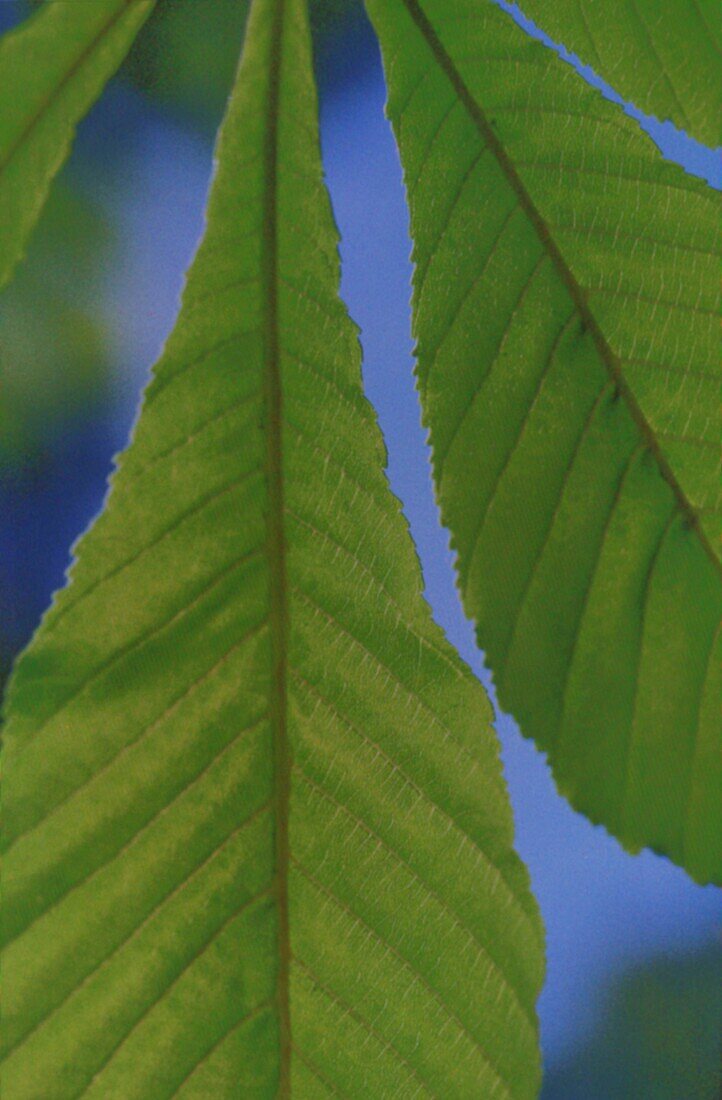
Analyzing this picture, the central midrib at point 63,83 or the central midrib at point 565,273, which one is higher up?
the central midrib at point 565,273

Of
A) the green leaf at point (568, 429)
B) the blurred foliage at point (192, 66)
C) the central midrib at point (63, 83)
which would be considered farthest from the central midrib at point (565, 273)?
the blurred foliage at point (192, 66)

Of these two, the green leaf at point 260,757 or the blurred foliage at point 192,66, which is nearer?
the green leaf at point 260,757

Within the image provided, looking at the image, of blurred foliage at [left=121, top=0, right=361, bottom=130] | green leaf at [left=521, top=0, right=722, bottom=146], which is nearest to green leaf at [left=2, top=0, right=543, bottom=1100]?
green leaf at [left=521, top=0, right=722, bottom=146]

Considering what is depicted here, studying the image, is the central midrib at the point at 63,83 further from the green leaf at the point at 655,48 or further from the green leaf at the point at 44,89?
the green leaf at the point at 655,48

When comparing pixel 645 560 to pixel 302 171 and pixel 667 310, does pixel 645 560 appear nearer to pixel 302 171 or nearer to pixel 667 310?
pixel 667 310

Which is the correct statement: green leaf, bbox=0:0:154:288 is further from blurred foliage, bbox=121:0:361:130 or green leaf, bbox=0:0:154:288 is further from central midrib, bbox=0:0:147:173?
blurred foliage, bbox=121:0:361:130

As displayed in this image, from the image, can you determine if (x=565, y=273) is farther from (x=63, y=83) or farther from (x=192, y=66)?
(x=192, y=66)

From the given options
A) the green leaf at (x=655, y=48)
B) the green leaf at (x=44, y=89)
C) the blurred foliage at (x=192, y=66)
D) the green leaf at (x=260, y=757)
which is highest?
the blurred foliage at (x=192, y=66)
